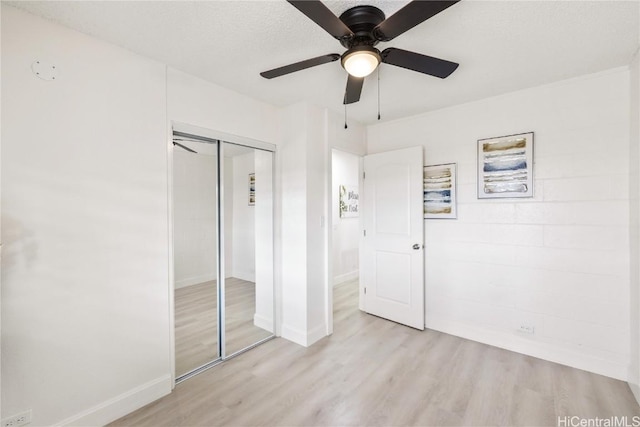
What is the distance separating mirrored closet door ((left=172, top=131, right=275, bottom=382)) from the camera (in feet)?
8.13

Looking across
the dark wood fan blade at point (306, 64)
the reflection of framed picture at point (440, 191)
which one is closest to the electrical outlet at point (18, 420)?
the dark wood fan blade at point (306, 64)

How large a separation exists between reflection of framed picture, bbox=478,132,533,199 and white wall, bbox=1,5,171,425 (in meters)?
2.97

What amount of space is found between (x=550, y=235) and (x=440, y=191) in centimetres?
106

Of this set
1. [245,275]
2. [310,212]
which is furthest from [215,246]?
[310,212]

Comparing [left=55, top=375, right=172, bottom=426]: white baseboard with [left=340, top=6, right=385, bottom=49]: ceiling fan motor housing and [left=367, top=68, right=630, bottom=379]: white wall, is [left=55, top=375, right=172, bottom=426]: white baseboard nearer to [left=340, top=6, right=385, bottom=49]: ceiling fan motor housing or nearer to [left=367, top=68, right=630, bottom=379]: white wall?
[left=340, top=6, right=385, bottom=49]: ceiling fan motor housing

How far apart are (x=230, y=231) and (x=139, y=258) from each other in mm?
855

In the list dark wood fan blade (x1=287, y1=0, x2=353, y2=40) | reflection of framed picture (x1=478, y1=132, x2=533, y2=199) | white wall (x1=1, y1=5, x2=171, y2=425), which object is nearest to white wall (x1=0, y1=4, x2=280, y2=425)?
white wall (x1=1, y1=5, x2=171, y2=425)

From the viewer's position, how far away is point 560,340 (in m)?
2.53

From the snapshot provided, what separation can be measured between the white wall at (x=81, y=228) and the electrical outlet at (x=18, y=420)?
1.1 inches

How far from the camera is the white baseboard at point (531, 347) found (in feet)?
7.64

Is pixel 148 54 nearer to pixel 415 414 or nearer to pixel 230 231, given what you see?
pixel 230 231

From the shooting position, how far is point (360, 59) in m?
1.53

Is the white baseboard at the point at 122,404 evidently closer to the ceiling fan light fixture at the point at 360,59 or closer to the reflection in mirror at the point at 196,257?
the reflection in mirror at the point at 196,257

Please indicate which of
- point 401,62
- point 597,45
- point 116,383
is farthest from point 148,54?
point 597,45
